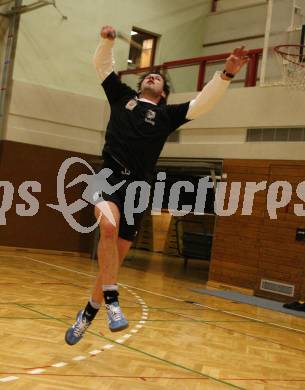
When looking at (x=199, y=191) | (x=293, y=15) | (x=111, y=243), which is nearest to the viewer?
(x=111, y=243)

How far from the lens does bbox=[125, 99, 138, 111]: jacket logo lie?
427cm

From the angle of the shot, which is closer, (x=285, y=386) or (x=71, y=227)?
(x=285, y=386)

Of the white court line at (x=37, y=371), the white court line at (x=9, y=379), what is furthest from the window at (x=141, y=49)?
the white court line at (x=9, y=379)

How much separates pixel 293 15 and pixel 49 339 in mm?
7405

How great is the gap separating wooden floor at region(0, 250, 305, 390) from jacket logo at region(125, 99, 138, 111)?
2.03 metres

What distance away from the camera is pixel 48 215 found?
1436 cm

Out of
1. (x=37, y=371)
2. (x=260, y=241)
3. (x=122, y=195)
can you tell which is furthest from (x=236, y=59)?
(x=260, y=241)

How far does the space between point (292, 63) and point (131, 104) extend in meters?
6.00

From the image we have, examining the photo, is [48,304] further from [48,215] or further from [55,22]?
[55,22]

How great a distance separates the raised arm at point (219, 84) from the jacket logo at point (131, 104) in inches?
16.0

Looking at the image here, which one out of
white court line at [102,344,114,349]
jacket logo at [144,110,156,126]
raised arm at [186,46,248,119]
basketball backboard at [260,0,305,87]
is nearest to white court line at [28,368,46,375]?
white court line at [102,344,114,349]

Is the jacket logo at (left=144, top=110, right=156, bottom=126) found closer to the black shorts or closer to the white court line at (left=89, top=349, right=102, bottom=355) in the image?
the black shorts

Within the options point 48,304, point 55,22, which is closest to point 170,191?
point 55,22

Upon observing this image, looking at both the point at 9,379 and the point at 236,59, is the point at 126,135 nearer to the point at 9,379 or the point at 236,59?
the point at 236,59
